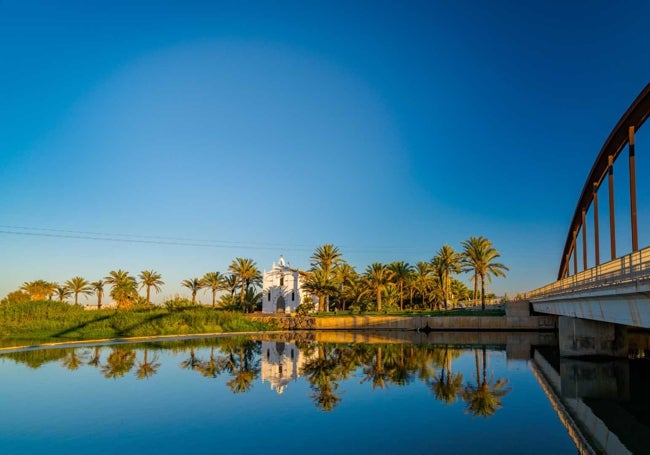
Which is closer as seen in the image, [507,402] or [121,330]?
[507,402]

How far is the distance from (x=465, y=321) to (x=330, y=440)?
4042 centimetres

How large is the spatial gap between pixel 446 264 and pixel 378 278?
10081 mm

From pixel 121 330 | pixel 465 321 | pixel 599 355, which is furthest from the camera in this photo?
pixel 465 321

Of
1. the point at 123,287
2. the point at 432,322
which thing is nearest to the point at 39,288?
the point at 123,287

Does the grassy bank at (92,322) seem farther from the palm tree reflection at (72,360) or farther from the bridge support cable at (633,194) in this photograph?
the bridge support cable at (633,194)

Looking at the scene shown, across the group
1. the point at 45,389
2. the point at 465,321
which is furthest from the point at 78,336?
the point at 465,321

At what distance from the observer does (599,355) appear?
28.2 m

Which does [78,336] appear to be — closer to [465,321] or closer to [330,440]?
[330,440]

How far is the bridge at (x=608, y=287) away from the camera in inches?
566

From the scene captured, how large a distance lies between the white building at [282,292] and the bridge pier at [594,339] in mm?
Result: 42579

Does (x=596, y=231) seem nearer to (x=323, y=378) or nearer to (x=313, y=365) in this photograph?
(x=313, y=365)

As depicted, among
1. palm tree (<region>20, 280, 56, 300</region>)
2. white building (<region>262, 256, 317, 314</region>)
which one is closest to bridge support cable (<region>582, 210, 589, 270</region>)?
white building (<region>262, 256, 317, 314</region>)

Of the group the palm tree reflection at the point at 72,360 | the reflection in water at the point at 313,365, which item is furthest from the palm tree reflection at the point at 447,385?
the palm tree reflection at the point at 72,360

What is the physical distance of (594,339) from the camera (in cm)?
2852
